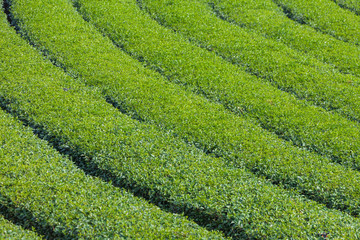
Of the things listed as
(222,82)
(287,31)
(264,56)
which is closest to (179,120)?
(222,82)

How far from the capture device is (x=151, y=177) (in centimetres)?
1215

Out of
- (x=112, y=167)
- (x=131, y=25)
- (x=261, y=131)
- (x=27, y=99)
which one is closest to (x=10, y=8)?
(x=131, y=25)

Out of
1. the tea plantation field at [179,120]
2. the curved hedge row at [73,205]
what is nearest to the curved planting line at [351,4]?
the tea plantation field at [179,120]

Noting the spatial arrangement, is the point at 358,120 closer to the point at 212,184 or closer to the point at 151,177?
the point at 212,184

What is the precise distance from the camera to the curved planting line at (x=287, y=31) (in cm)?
1853

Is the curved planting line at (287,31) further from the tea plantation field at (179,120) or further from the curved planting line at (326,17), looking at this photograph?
the curved planting line at (326,17)

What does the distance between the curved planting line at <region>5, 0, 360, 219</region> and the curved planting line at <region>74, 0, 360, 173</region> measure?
0.57m

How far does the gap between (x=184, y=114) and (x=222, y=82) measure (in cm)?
272

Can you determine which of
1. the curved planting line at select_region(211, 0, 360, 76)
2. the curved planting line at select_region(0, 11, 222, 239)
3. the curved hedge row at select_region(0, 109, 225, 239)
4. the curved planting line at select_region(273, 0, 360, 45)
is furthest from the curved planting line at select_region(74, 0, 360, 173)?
the curved planting line at select_region(273, 0, 360, 45)

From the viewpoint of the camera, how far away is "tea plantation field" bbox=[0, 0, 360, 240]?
11.0 m

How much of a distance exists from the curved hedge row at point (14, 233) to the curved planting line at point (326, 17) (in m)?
16.0

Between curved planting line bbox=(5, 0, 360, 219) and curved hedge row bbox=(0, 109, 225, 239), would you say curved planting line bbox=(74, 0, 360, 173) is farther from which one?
curved hedge row bbox=(0, 109, 225, 239)

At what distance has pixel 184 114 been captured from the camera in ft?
48.8

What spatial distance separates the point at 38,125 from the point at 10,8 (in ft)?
33.1
